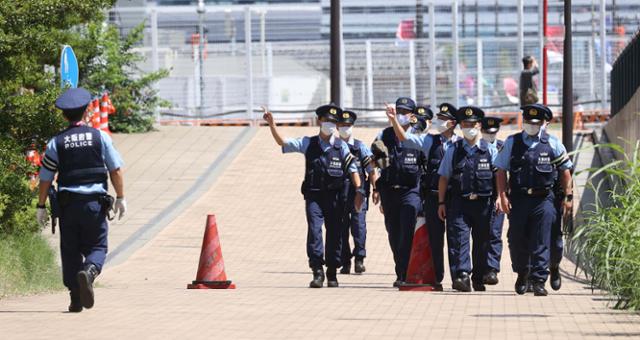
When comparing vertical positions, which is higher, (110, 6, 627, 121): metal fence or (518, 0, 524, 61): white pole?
(518, 0, 524, 61): white pole

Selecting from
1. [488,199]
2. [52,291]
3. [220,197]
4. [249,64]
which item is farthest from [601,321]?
[249,64]

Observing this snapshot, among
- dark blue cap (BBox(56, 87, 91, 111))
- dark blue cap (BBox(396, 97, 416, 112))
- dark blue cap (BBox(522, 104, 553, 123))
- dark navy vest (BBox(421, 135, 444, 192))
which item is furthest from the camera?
dark blue cap (BBox(396, 97, 416, 112))

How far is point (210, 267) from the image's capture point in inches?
568

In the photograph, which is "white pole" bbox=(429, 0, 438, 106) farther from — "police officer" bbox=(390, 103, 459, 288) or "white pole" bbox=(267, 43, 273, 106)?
"police officer" bbox=(390, 103, 459, 288)

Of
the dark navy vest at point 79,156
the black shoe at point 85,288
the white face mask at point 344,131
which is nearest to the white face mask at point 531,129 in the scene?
the white face mask at point 344,131

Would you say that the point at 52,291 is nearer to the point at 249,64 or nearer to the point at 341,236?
the point at 341,236

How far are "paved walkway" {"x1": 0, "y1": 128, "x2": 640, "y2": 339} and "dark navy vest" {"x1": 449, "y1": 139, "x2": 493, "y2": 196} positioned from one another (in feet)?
3.12

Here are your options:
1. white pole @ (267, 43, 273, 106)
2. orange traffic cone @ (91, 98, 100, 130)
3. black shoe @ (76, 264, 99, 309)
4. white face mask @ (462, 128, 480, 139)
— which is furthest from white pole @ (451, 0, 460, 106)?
black shoe @ (76, 264, 99, 309)

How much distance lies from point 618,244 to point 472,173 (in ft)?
8.72

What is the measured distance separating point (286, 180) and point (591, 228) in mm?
14349

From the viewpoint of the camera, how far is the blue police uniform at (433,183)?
46.4ft

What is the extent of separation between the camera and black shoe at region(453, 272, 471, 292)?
1372cm

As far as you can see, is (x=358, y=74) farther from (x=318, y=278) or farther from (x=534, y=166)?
(x=534, y=166)

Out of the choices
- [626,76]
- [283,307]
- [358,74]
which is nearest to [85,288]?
[283,307]
